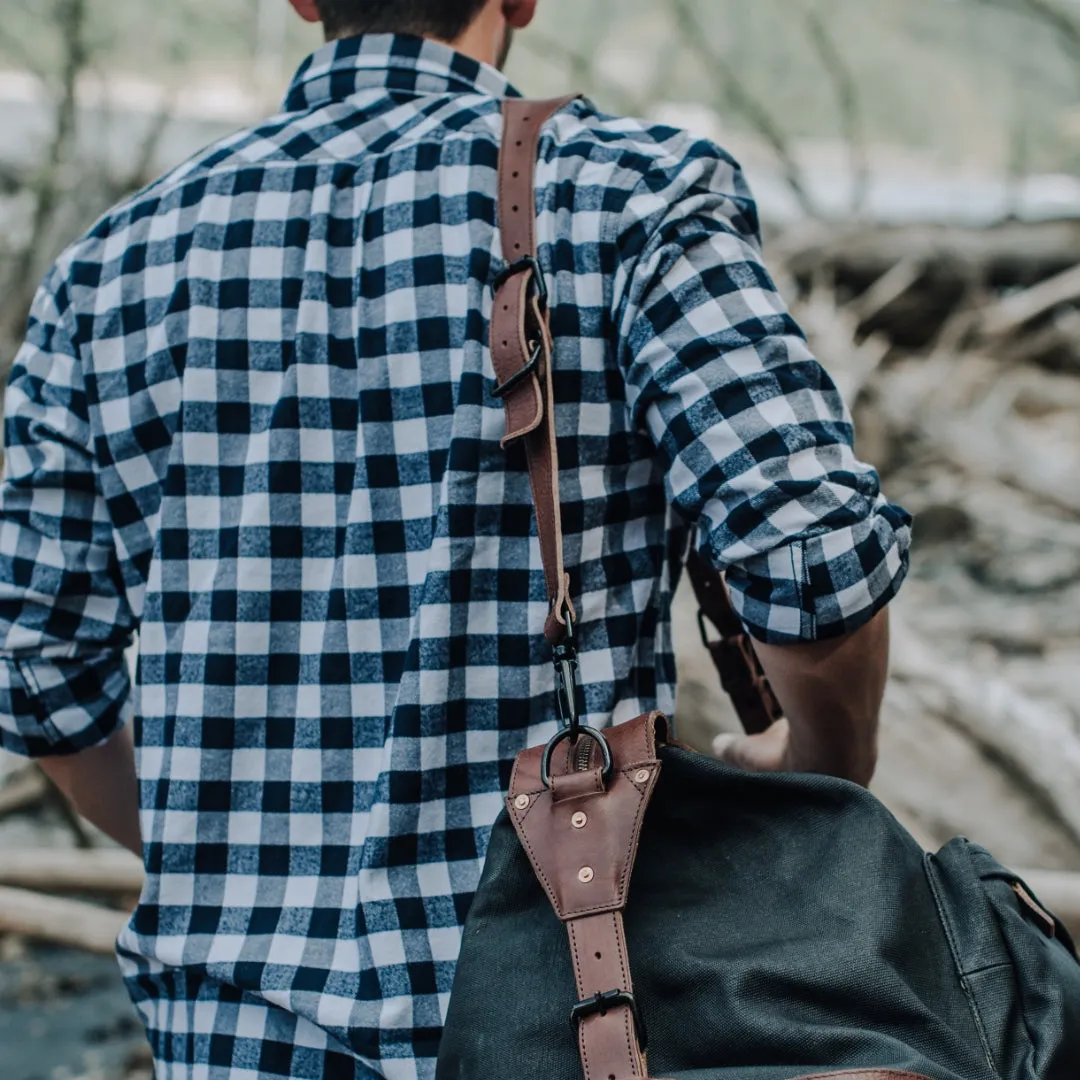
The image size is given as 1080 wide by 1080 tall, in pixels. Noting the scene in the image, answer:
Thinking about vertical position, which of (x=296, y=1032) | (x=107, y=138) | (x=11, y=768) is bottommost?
(x=11, y=768)

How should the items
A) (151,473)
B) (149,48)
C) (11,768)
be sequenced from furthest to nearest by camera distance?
(149,48)
(11,768)
(151,473)

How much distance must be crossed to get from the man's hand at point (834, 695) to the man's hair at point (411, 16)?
70 centimetres

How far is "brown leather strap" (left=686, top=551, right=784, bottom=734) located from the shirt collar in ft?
1.90

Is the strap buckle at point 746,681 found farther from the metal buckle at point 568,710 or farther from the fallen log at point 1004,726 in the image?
the fallen log at point 1004,726

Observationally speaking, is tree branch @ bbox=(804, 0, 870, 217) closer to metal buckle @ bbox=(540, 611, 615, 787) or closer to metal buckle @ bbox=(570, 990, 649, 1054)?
metal buckle @ bbox=(540, 611, 615, 787)

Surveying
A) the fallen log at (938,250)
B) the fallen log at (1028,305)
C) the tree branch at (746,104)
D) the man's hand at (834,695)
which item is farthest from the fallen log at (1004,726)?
the tree branch at (746,104)

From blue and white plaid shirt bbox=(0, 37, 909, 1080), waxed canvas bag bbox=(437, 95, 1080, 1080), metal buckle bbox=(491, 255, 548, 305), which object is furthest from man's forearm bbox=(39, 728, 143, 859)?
metal buckle bbox=(491, 255, 548, 305)

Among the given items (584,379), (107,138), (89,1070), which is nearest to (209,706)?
(584,379)

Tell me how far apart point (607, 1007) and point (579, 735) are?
0.21 m

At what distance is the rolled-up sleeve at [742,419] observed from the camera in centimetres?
98

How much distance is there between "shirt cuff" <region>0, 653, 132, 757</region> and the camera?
48.4 inches

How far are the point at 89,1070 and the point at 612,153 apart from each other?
263 centimetres

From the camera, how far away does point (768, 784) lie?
0.94 metres

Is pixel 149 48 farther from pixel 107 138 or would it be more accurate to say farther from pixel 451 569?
pixel 451 569
